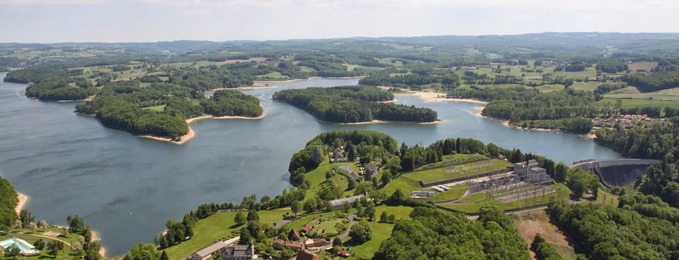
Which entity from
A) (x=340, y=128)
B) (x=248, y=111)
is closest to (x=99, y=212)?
(x=340, y=128)

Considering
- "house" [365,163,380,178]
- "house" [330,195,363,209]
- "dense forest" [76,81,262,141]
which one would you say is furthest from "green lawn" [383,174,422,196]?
"dense forest" [76,81,262,141]

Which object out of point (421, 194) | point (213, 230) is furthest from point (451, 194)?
point (213, 230)

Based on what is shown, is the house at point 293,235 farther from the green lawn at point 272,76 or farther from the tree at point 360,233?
the green lawn at point 272,76

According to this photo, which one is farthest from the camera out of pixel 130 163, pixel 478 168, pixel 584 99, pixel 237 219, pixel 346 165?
pixel 584 99

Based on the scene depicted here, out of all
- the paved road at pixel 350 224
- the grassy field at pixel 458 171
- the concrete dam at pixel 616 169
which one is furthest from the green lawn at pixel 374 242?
the concrete dam at pixel 616 169

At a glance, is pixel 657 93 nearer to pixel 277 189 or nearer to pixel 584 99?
pixel 584 99

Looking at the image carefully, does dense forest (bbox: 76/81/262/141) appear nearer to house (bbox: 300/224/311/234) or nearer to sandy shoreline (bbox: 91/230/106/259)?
sandy shoreline (bbox: 91/230/106/259)
